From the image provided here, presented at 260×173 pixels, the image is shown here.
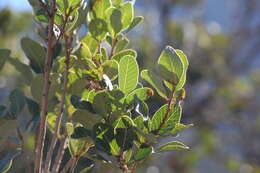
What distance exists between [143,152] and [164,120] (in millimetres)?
56

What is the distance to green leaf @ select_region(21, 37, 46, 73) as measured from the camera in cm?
97

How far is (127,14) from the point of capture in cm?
89

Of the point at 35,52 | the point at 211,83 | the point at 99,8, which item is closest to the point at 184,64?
the point at 99,8

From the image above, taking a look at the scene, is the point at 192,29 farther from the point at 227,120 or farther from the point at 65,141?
the point at 65,141

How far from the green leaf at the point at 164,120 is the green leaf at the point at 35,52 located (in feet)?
0.98

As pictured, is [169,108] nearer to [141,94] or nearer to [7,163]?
[141,94]

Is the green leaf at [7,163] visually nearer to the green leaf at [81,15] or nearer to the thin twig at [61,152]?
the thin twig at [61,152]

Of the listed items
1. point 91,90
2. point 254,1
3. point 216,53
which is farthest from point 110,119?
point 254,1

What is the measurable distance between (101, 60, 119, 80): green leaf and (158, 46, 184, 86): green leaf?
0.34ft

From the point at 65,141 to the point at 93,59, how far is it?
0.16m

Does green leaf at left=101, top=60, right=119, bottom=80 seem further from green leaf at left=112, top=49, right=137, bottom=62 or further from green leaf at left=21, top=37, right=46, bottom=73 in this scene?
green leaf at left=21, top=37, right=46, bottom=73

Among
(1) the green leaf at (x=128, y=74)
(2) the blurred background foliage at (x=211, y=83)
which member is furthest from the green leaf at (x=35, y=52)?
(2) the blurred background foliage at (x=211, y=83)

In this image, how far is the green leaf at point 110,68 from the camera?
2.71ft

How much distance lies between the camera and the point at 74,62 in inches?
32.8
